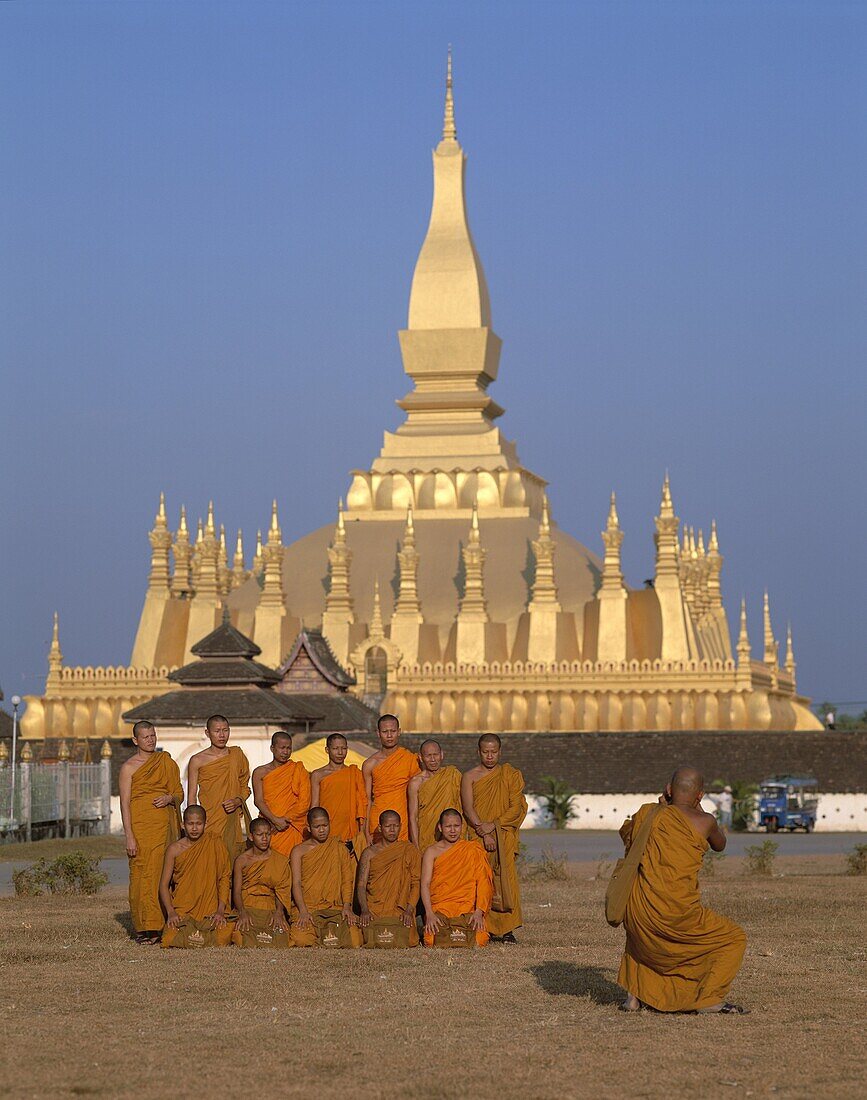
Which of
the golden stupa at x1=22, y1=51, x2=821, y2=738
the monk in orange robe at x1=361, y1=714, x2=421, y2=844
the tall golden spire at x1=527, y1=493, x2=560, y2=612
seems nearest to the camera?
the monk in orange robe at x1=361, y1=714, x2=421, y2=844

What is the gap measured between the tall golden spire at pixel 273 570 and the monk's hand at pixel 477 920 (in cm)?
3273

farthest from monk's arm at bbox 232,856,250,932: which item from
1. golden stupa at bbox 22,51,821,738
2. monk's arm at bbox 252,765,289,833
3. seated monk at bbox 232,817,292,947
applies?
golden stupa at bbox 22,51,821,738

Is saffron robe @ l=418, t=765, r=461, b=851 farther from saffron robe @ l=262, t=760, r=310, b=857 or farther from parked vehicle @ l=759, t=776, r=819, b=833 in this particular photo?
parked vehicle @ l=759, t=776, r=819, b=833

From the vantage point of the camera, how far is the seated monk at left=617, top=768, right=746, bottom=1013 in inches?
385

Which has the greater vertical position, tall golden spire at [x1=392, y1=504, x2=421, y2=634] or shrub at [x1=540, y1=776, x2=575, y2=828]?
tall golden spire at [x1=392, y1=504, x2=421, y2=634]

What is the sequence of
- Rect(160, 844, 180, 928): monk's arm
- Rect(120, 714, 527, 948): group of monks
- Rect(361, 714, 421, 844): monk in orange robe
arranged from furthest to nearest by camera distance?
Rect(361, 714, 421, 844): monk in orange robe, Rect(160, 844, 180, 928): monk's arm, Rect(120, 714, 527, 948): group of monks

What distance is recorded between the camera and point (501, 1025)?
32.2 ft

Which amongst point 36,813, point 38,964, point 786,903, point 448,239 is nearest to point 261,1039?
point 38,964

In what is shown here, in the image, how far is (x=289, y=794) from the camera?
46.9 ft

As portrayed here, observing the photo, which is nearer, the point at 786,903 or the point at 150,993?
the point at 150,993

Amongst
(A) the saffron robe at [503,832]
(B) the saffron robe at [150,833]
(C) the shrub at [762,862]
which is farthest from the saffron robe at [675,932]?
(C) the shrub at [762,862]

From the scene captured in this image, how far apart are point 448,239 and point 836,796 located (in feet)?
75.6

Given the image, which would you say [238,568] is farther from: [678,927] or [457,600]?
[678,927]

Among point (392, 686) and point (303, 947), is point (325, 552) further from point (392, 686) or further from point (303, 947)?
point (303, 947)
